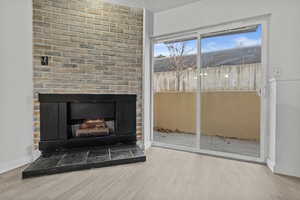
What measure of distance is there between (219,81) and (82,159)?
247cm

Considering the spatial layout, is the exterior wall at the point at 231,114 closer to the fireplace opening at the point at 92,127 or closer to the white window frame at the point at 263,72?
the white window frame at the point at 263,72

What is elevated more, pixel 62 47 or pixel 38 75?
pixel 62 47

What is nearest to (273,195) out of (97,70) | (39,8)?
(97,70)

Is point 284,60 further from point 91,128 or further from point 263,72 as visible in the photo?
point 91,128

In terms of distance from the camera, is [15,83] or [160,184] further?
[15,83]

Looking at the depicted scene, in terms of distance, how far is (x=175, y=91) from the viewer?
384 cm

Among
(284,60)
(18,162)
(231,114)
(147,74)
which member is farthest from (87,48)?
(284,60)

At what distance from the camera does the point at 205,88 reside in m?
3.10

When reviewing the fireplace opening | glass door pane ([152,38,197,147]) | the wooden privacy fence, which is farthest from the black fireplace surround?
the wooden privacy fence

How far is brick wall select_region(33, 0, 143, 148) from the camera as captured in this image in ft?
8.77

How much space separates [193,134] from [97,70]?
7.62 ft

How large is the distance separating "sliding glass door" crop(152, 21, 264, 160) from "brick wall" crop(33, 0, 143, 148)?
566 mm

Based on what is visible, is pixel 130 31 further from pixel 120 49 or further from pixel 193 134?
pixel 193 134

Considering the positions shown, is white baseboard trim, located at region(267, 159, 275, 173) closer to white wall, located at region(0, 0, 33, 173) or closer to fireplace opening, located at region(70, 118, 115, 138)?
fireplace opening, located at region(70, 118, 115, 138)
